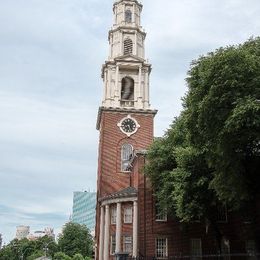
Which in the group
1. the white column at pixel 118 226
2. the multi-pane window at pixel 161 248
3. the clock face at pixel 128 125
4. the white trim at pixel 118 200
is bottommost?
the multi-pane window at pixel 161 248

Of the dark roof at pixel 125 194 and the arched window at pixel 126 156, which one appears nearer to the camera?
the dark roof at pixel 125 194

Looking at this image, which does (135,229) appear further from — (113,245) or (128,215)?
(113,245)

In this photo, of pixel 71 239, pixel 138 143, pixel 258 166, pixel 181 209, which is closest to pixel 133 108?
pixel 138 143

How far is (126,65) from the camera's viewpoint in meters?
55.3

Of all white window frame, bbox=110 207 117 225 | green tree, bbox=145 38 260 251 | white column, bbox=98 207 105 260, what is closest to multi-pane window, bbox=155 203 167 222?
white window frame, bbox=110 207 117 225

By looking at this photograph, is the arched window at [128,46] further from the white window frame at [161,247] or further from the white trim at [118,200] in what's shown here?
the white window frame at [161,247]

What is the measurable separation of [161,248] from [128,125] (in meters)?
16.7

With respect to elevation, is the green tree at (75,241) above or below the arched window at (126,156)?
below

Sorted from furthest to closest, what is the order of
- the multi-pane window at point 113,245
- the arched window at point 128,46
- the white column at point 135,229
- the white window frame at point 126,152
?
the arched window at point 128,46, the white window frame at point 126,152, the multi-pane window at point 113,245, the white column at point 135,229

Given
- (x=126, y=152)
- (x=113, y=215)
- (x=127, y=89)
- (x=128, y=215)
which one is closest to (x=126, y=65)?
(x=127, y=89)

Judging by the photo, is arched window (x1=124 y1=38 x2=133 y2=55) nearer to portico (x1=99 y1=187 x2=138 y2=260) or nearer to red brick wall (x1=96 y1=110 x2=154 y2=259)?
red brick wall (x1=96 y1=110 x2=154 y2=259)

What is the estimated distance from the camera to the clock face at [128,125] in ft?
171

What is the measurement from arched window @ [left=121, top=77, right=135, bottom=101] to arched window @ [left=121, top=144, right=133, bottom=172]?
689 cm

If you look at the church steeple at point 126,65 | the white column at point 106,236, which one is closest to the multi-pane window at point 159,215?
the white column at point 106,236
